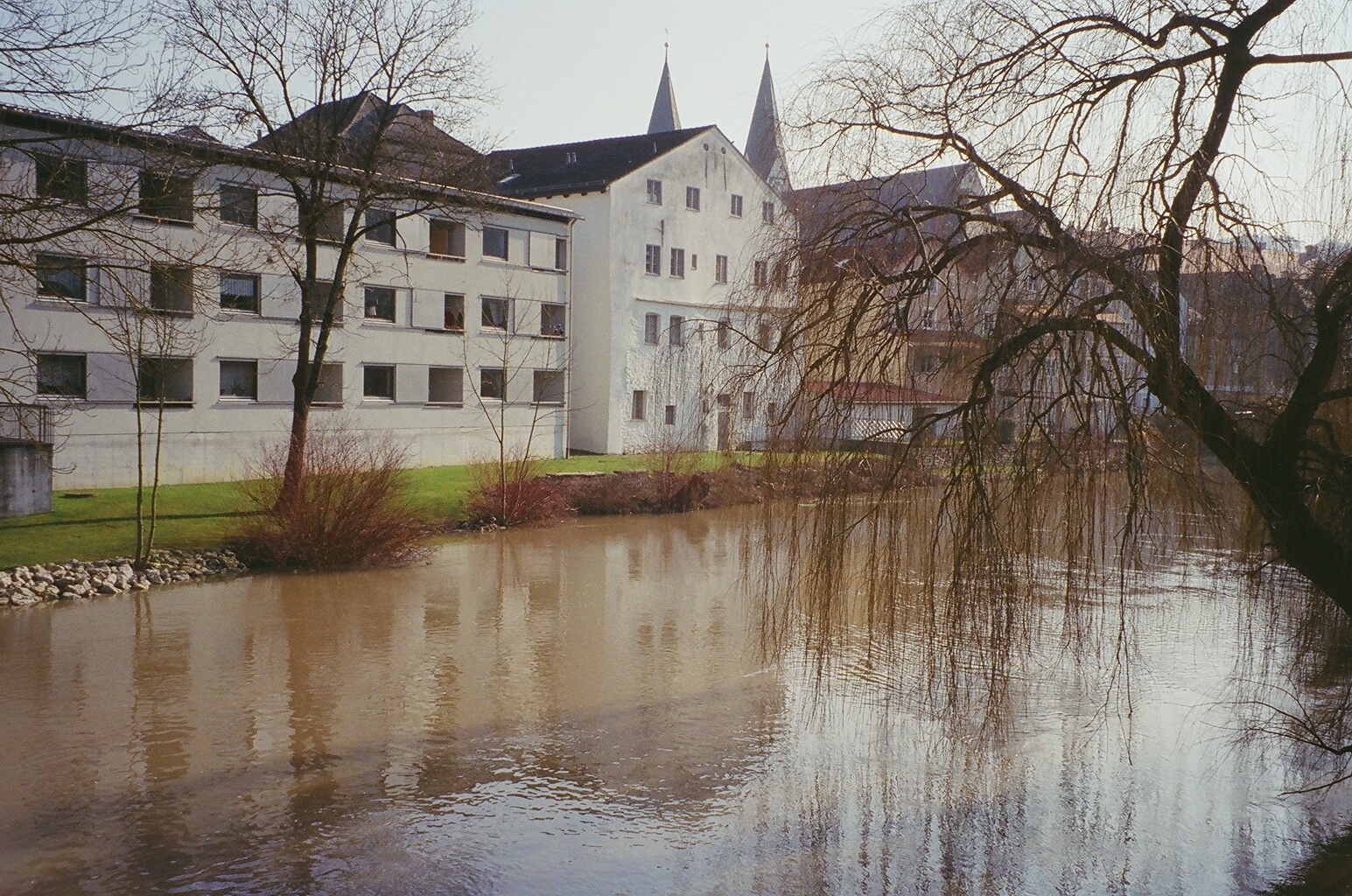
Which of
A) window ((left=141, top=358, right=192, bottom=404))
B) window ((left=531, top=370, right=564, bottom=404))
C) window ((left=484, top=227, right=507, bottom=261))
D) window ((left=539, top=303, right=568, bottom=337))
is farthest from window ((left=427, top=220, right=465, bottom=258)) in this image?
window ((left=141, top=358, right=192, bottom=404))

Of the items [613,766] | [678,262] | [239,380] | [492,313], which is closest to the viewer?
[613,766]

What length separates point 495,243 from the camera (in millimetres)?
38281

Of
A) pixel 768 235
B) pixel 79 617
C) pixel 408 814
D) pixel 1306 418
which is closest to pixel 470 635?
pixel 79 617

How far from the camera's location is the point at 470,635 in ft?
53.3

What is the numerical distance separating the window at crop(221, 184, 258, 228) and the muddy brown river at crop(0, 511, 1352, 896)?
7.41 m

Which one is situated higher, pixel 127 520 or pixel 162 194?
pixel 162 194

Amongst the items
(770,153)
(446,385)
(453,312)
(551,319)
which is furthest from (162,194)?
(551,319)

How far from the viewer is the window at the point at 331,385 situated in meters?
33.6

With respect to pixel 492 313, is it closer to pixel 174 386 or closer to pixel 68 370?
pixel 174 386

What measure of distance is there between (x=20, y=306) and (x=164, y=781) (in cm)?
2006

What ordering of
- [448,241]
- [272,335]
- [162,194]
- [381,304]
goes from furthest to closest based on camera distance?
1. [448,241]
2. [381,304]
3. [272,335]
4. [162,194]

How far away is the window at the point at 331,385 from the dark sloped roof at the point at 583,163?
12140 mm

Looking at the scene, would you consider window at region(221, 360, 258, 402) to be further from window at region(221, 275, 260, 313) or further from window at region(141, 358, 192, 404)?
window at region(221, 275, 260, 313)

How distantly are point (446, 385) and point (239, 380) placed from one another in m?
7.69
